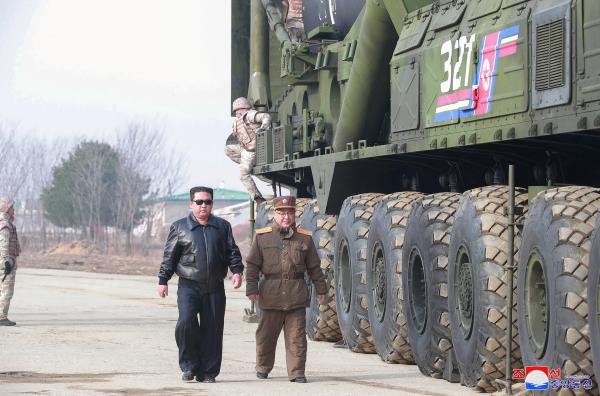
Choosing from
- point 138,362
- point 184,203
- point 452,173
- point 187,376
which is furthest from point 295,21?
point 184,203

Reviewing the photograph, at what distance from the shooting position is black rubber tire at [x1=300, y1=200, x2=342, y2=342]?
64.2ft

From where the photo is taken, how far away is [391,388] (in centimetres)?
1373

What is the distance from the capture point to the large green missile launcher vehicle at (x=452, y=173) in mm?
11852

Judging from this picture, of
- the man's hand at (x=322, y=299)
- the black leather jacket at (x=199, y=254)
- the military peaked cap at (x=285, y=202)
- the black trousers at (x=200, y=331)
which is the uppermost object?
the military peaked cap at (x=285, y=202)

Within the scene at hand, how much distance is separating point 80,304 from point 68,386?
14016 mm

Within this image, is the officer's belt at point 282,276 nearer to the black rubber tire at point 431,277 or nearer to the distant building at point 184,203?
the black rubber tire at point 431,277

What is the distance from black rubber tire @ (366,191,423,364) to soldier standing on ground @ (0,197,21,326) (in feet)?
20.5

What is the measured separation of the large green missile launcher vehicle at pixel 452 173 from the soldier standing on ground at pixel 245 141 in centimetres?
115

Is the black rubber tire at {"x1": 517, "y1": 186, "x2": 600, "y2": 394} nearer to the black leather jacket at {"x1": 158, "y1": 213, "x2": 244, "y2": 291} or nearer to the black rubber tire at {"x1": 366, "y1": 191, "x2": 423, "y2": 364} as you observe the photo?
the black leather jacket at {"x1": 158, "y1": 213, "x2": 244, "y2": 291}

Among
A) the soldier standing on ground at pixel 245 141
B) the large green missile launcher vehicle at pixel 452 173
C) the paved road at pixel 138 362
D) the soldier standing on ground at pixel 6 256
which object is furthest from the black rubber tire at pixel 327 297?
the soldier standing on ground at pixel 6 256

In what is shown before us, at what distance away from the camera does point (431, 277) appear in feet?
49.5

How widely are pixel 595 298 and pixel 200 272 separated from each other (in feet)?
15.2

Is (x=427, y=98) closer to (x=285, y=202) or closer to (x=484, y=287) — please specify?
(x=285, y=202)

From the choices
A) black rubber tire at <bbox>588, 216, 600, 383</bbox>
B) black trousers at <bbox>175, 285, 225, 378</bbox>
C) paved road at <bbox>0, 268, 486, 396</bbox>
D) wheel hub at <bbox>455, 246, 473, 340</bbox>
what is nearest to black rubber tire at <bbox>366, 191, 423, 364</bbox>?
paved road at <bbox>0, 268, 486, 396</bbox>
